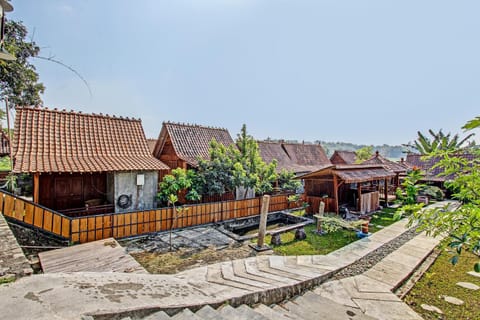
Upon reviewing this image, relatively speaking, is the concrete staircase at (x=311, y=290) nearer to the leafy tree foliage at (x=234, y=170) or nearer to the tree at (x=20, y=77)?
the leafy tree foliage at (x=234, y=170)

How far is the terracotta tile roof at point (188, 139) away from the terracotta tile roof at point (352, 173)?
6.50 metres

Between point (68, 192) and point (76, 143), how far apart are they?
2246mm

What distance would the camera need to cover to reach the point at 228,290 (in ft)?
16.4

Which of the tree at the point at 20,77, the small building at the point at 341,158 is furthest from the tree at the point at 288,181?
the small building at the point at 341,158

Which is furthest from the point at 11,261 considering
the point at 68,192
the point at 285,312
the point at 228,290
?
the point at 68,192

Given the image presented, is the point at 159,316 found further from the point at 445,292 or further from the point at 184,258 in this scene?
the point at 445,292

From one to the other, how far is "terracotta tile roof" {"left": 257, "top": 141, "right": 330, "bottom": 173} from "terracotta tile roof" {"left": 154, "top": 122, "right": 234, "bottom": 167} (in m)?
4.25

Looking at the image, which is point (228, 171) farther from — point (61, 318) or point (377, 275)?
point (61, 318)

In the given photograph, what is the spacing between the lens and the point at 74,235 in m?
8.19

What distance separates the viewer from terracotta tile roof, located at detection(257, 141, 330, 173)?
19.8 meters

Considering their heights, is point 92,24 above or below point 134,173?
above

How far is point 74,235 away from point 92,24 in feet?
21.5

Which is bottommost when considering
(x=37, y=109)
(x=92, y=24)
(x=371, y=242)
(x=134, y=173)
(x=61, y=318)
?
(x=371, y=242)

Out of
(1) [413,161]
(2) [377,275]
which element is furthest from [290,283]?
(1) [413,161]
